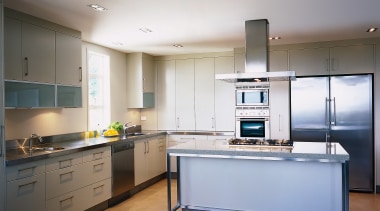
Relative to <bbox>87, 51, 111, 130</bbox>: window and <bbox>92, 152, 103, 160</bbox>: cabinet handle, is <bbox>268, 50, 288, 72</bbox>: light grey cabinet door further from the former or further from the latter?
<bbox>92, 152, 103, 160</bbox>: cabinet handle

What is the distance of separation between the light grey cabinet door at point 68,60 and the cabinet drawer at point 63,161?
3.06ft

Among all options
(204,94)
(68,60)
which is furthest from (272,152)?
(204,94)

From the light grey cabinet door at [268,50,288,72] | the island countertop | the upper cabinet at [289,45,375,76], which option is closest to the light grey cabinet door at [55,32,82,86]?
the island countertop

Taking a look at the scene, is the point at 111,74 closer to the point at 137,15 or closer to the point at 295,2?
the point at 137,15

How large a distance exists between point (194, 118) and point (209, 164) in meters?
2.58

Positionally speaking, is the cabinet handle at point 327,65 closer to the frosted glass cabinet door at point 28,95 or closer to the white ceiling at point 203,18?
the white ceiling at point 203,18

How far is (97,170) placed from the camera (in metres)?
4.03

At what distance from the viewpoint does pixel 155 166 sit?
18.7ft

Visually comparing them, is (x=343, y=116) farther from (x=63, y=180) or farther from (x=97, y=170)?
(x=63, y=180)

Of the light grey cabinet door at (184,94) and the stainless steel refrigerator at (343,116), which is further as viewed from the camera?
the light grey cabinet door at (184,94)

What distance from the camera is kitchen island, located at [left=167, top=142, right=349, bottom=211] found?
306 centimetres

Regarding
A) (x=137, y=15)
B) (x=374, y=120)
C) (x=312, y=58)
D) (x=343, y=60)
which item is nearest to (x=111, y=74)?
A: (x=137, y=15)

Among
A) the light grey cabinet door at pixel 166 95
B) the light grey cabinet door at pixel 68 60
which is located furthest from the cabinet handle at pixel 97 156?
the light grey cabinet door at pixel 166 95

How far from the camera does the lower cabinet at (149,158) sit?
16.7 ft
